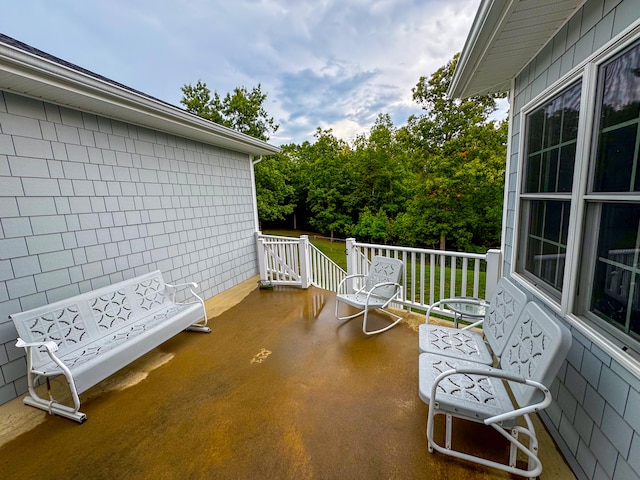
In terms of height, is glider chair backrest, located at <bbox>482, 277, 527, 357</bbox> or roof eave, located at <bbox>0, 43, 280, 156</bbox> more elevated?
roof eave, located at <bbox>0, 43, 280, 156</bbox>

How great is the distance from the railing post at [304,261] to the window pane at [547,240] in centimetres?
339

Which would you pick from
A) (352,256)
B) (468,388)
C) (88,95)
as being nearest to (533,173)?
(468,388)

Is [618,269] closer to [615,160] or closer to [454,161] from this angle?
[615,160]

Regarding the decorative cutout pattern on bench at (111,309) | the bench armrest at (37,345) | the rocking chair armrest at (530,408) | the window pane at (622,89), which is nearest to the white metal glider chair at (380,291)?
the rocking chair armrest at (530,408)

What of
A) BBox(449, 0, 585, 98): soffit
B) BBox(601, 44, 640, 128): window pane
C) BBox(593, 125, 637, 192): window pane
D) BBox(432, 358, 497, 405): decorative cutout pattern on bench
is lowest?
BBox(432, 358, 497, 405): decorative cutout pattern on bench

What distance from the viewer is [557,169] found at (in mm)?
1984

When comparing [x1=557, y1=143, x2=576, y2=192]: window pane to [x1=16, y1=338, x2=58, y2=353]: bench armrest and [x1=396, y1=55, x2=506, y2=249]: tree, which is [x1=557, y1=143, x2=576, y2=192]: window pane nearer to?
[x1=16, y1=338, x2=58, y2=353]: bench armrest

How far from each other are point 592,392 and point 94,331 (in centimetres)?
417

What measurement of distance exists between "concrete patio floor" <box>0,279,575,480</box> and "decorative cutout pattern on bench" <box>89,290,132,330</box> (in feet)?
1.77

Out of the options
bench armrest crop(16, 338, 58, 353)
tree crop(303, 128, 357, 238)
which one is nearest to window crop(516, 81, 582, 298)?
bench armrest crop(16, 338, 58, 353)

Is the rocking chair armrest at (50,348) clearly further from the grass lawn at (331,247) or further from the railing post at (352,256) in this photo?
the grass lawn at (331,247)

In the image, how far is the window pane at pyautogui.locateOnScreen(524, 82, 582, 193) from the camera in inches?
70.9

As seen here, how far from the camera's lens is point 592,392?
60.3 inches

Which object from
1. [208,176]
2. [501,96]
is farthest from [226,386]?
[501,96]
